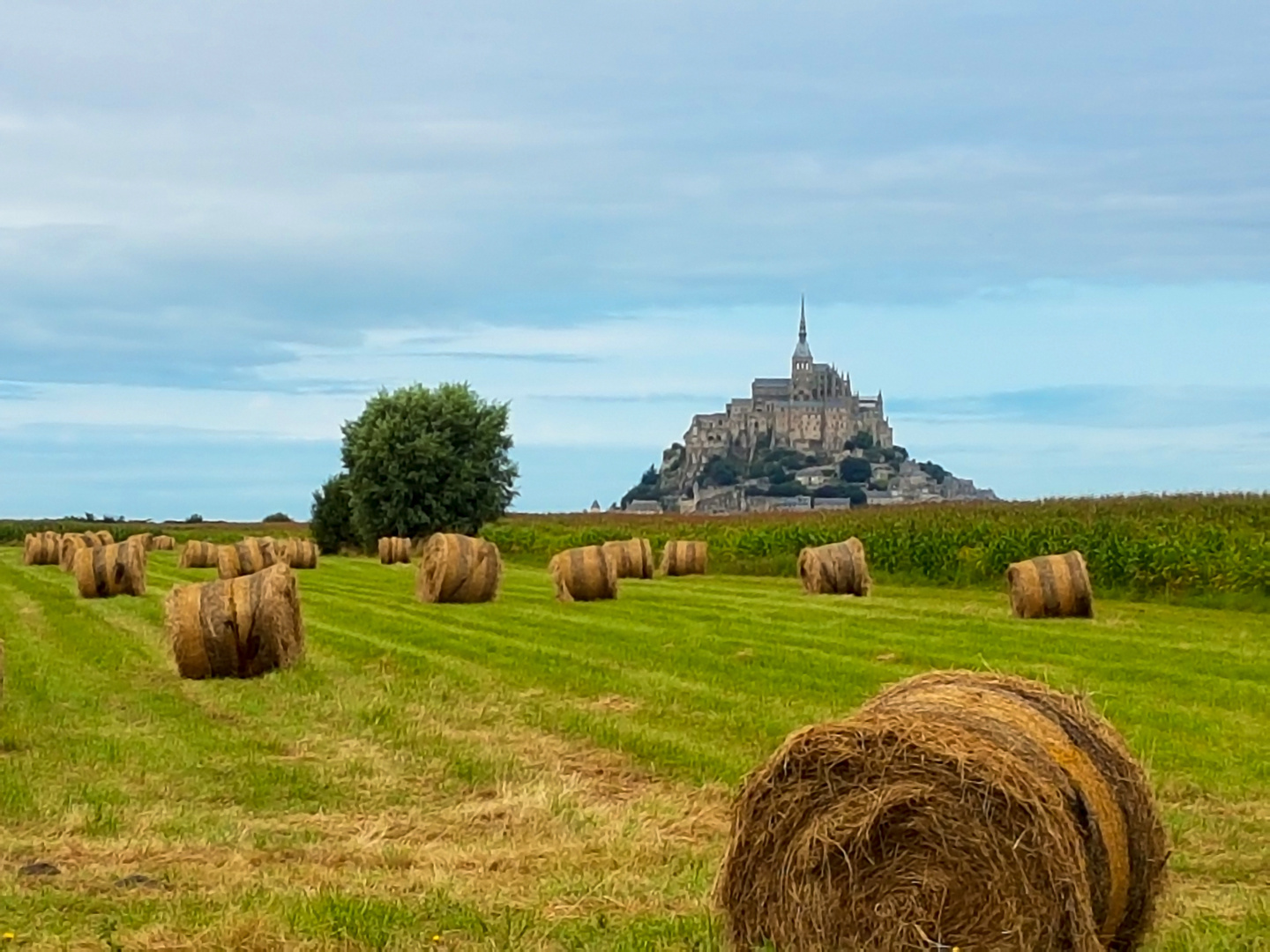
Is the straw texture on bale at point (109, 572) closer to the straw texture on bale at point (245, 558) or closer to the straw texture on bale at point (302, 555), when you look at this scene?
the straw texture on bale at point (245, 558)

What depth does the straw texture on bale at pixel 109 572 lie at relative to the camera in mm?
31547

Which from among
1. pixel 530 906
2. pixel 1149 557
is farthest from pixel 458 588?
pixel 530 906

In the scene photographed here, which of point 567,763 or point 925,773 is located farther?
point 567,763

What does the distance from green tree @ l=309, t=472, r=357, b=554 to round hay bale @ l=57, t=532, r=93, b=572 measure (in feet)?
63.0

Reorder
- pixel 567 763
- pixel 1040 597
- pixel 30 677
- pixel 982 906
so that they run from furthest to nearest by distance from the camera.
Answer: pixel 1040 597
pixel 30 677
pixel 567 763
pixel 982 906

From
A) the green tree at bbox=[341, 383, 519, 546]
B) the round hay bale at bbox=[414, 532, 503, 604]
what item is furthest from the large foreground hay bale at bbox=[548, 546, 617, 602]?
the green tree at bbox=[341, 383, 519, 546]

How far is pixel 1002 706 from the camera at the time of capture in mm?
7434

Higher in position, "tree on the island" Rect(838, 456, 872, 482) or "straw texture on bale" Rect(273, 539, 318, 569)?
"tree on the island" Rect(838, 456, 872, 482)

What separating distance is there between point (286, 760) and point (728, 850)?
600cm

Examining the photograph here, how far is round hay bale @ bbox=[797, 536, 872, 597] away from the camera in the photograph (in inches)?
1249

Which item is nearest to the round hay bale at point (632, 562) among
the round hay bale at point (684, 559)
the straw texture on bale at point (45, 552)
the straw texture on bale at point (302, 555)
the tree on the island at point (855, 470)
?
the round hay bale at point (684, 559)

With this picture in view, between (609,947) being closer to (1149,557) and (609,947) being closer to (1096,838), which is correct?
(1096,838)

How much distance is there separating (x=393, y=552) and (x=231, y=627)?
38.8 metres

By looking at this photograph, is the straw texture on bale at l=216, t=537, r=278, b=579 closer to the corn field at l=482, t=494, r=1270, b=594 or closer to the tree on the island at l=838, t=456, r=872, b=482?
the corn field at l=482, t=494, r=1270, b=594
